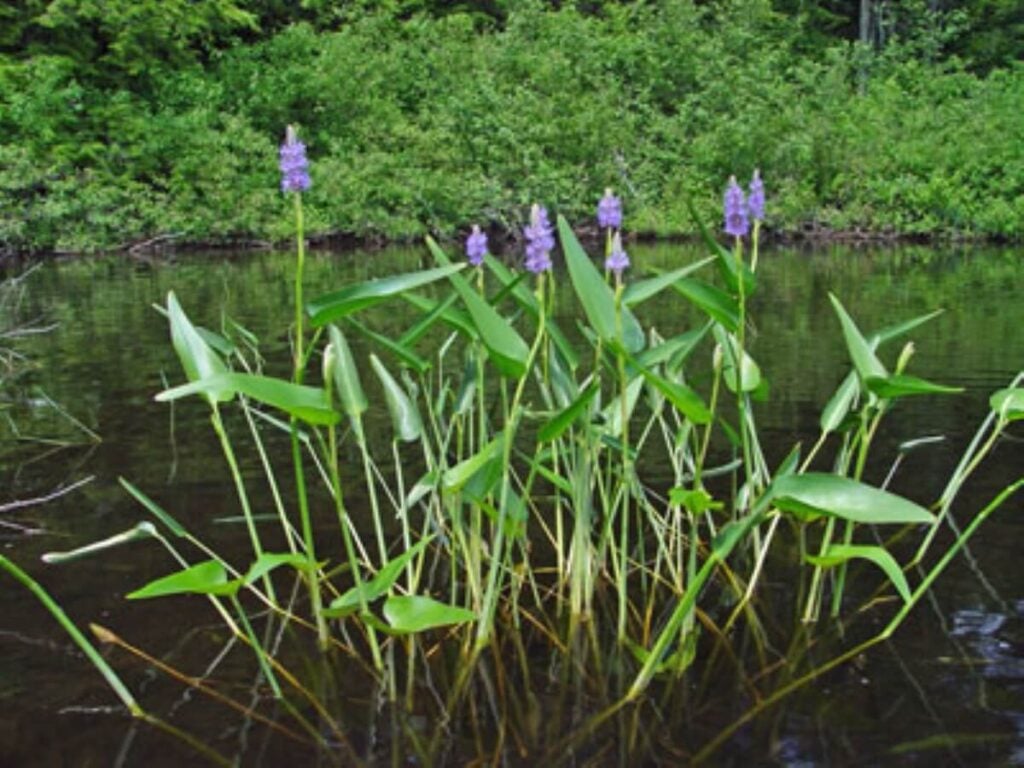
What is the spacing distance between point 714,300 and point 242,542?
7.47 feet

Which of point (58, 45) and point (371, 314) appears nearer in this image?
point (371, 314)

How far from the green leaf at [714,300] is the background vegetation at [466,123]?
690 inches

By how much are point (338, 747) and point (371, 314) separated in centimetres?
983

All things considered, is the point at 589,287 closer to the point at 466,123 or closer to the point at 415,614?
the point at 415,614

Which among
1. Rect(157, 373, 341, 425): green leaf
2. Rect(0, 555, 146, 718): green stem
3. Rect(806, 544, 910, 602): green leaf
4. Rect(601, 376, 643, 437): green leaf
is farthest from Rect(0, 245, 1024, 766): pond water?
Rect(601, 376, 643, 437): green leaf

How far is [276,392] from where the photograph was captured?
2689 millimetres

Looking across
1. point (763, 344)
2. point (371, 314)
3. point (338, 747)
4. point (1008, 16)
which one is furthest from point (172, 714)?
point (1008, 16)

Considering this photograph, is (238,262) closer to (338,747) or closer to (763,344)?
(763,344)

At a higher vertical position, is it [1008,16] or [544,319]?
[1008,16]

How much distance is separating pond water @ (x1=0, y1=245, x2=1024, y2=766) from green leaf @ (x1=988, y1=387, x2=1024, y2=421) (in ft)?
2.31

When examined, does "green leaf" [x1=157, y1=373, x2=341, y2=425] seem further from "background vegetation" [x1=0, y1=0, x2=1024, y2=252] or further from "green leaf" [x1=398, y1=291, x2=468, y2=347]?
"background vegetation" [x1=0, y1=0, x2=1024, y2=252]

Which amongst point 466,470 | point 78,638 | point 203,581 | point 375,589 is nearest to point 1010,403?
point 466,470

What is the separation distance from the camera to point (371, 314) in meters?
12.6

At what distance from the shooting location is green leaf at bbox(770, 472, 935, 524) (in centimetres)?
256
